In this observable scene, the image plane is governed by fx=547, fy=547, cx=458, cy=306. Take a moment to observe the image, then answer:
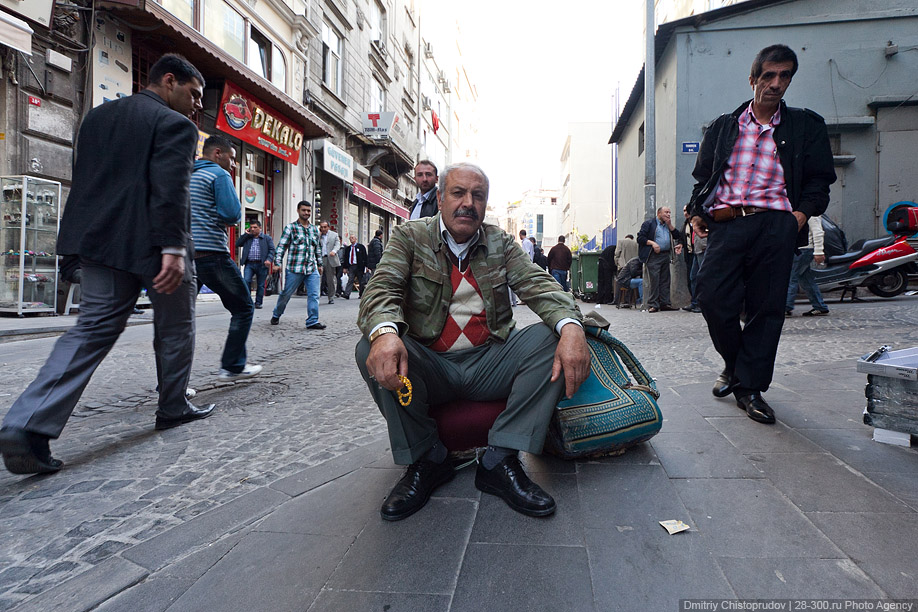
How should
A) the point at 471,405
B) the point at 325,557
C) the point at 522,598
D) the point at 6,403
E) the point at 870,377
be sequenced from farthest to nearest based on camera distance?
the point at 6,403
the point at 870,377
the point at 471,405
the point at 325,557
the point at 522,598

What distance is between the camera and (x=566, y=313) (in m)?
2.15

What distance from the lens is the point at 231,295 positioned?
4203 millimetres

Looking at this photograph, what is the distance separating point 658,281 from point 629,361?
878cm

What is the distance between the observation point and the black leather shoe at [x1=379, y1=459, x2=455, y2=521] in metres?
1.94

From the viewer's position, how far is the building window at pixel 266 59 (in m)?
13.6

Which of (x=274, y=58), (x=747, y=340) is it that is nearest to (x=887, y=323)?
(x=747, y=340)

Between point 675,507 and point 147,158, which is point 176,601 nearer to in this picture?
point 675,507

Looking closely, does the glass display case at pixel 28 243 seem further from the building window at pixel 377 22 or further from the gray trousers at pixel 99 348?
the building window at pixel 377 22

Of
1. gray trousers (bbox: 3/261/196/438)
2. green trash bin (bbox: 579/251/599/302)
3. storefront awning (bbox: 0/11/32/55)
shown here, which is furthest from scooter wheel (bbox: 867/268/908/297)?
storefront awning (bbox: 0/11/32/55)

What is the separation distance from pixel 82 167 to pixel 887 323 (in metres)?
8.37

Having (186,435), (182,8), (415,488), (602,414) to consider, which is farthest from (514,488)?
(182,8)

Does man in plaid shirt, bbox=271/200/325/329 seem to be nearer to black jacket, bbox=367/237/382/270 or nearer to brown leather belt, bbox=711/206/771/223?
brown leather belt, bbox=711/206/771/223

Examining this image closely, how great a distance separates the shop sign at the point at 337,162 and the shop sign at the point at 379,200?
971 mm

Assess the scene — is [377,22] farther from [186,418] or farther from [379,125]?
[186,418]
